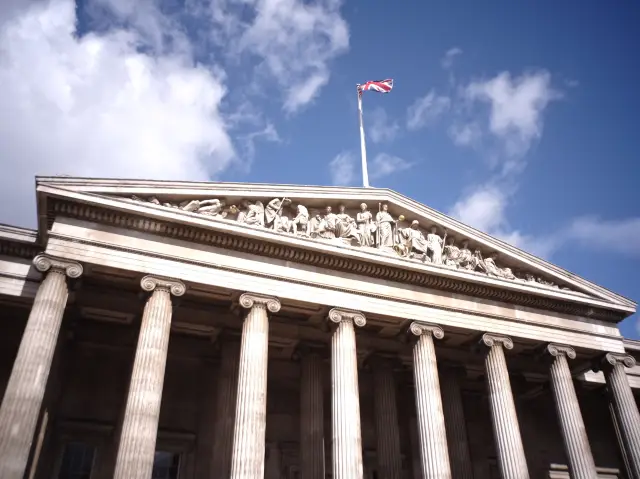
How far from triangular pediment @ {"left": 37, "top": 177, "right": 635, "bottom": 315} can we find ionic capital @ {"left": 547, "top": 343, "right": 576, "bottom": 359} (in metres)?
2.12

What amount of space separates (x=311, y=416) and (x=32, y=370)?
9814mm

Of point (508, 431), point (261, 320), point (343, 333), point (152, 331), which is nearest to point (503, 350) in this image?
point (508, 431)

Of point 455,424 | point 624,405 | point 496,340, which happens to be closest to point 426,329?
point 496,340

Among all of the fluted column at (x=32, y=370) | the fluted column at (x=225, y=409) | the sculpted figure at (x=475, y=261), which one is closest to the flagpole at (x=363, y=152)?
the sculpted figure at (x=475, y=261)

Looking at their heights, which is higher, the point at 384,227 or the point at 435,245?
the point at 384,227

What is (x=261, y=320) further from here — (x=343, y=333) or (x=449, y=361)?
(x=449, y=361)

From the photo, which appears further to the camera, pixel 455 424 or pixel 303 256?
pixel 455 424

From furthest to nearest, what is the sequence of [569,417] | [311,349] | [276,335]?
[311,349] → [276,335] → [569,417]

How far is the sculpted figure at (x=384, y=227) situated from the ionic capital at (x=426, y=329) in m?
3.18

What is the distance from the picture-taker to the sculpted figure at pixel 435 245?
2333 centimetres

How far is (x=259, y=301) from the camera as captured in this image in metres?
19.8

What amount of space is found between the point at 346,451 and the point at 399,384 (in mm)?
8993

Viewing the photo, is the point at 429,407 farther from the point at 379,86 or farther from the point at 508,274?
the point at 379,86

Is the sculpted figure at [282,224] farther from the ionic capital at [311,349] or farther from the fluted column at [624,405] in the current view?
the fluted column at [624,405]
